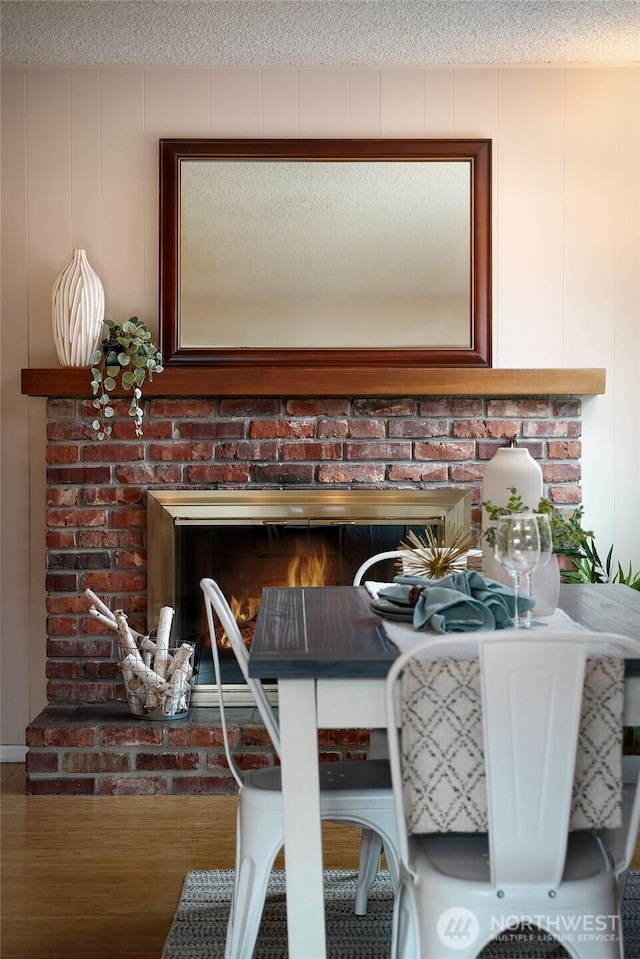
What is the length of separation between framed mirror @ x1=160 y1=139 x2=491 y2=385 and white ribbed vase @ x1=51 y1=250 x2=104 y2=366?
26 cm

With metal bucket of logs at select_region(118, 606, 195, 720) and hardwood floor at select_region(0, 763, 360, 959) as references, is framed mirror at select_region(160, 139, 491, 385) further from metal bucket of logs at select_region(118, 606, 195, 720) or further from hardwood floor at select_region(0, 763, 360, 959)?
hardwood floor at select_region(0, 763, 360, 959)

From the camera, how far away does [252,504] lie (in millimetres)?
3609

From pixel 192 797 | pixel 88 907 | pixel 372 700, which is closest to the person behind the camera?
pixel 372 700

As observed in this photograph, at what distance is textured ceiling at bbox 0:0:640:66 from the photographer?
3.19 metres

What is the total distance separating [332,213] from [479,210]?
0.55m

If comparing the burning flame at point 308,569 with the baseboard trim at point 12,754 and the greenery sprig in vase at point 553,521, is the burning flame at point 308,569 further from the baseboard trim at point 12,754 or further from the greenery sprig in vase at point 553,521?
the greenery sprig in vase at point 553,521

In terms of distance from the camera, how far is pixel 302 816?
1633 millimetres

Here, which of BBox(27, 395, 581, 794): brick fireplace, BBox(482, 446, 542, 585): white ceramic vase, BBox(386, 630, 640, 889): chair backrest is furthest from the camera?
BBox(27, 395, 581, 794): brick fireplace

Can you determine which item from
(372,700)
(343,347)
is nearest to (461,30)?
(343,347)

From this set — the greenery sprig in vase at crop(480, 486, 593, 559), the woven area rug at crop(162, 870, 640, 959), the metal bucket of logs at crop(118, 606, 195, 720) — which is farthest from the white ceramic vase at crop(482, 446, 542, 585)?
the metal bucket of logs at crop(118, 606, 195, 720)

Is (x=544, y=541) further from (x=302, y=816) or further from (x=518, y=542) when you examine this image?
(x=302, y=816)

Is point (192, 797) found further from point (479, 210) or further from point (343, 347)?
point (479, 210)

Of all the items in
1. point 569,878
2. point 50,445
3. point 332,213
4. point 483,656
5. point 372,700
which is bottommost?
point 569,878

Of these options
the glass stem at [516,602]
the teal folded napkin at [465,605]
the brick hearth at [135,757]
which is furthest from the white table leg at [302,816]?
the brick hearth at [135,757]
